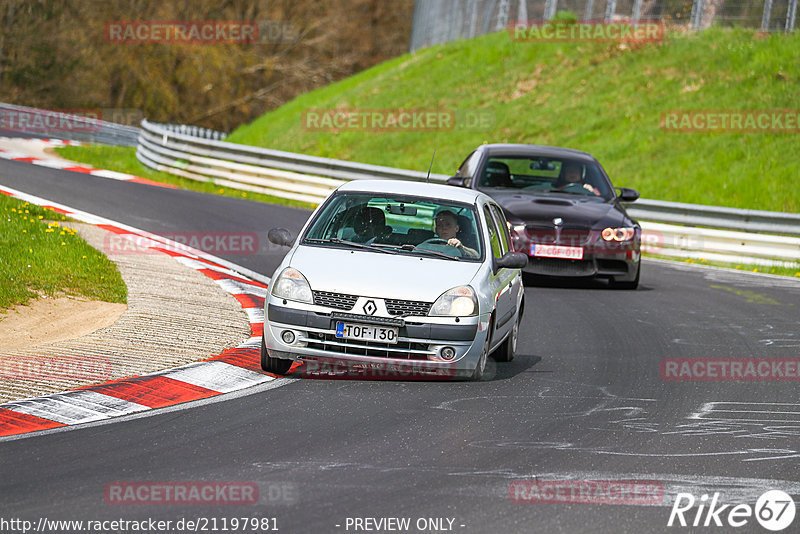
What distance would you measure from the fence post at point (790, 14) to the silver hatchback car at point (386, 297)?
917 inches

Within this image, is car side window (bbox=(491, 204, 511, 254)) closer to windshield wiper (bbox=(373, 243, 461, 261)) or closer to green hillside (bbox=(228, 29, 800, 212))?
windshield wiper (bbox=(373, 243, 461, 261))

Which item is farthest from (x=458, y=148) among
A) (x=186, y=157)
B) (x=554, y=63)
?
(x=186, y=157)

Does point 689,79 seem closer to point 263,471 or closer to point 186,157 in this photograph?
point 186,157

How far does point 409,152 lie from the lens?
31172mm

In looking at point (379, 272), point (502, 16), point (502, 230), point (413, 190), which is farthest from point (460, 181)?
point (502, 16)

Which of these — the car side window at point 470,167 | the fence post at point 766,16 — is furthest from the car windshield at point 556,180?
the fence post at point 766,16

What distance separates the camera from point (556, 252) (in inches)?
557

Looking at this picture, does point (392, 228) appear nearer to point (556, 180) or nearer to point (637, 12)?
point (556, 180)

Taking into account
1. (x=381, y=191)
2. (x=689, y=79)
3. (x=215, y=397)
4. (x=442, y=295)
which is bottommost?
(x=215, y=397)

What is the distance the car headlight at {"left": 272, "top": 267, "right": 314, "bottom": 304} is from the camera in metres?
8.37

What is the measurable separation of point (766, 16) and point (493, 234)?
77.4 ft

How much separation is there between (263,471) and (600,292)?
30.6 feet

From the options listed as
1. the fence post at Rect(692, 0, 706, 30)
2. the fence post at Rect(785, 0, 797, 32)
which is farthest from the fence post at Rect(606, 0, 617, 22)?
the fence post at Rect(785, 0, 797, 32)

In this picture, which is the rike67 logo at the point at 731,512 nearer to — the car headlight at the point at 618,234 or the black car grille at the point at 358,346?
the black car grille at the point at 358,346
